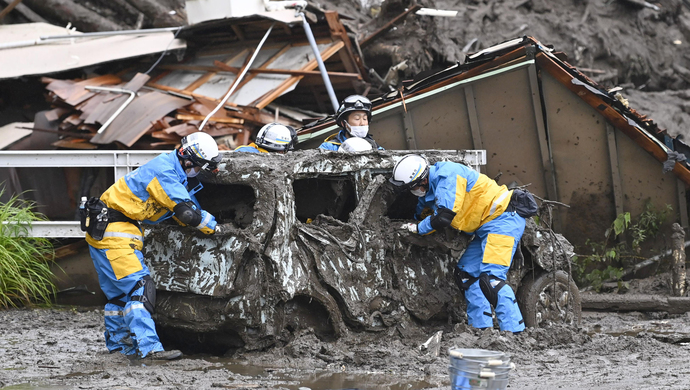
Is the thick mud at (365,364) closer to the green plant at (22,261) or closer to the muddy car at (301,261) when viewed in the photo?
the muddy car at (301,261)

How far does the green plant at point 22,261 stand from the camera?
25.7ft

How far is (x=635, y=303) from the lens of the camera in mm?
7953

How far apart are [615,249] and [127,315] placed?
584 centimetres

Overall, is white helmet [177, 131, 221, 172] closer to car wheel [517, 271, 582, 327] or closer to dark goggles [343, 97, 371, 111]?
dark goggles [343, 97, 371, 111]

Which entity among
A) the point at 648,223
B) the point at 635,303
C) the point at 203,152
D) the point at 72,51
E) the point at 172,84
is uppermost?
the point at 72,51

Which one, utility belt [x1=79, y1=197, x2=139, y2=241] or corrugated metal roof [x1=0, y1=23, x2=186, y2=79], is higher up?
corrugated metal roof [x1=0, y1=23, x2=186, y2=79]

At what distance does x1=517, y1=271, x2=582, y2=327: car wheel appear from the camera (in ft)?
20.7

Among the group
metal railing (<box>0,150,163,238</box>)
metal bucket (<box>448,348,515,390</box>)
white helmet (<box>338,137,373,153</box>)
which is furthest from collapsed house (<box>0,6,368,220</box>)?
metal bucket (<box>448,348,515,390</box>)

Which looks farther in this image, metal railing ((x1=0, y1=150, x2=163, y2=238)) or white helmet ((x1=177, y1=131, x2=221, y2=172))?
metal railing ((x1=0, y1=150, x2=163, y2=238))

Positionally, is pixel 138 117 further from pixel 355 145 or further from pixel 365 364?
pixel 365 364

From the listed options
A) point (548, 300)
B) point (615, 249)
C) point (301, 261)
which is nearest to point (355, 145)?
point (301, 261)

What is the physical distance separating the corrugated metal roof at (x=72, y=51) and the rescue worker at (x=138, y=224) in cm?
502

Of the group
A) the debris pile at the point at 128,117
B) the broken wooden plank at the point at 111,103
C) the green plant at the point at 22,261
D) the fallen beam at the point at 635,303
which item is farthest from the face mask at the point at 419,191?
the broken wooden plank at the point at 111,103

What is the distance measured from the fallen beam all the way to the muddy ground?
4.12ft
